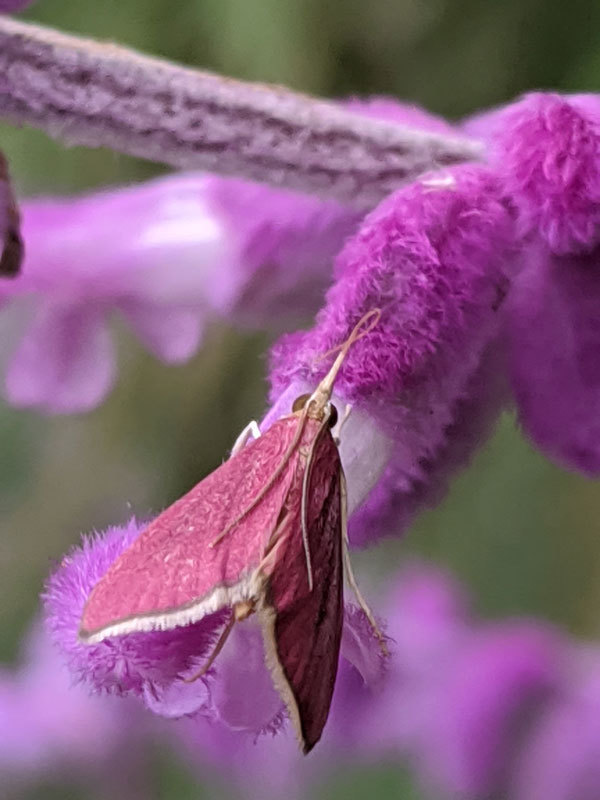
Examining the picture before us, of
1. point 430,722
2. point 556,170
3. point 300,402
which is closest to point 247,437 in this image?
point 300,402

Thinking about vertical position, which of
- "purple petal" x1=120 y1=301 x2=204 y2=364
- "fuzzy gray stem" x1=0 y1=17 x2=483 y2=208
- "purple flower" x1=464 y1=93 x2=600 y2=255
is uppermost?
"purple flower" x1=464 y1=93 x2=600 y2=255

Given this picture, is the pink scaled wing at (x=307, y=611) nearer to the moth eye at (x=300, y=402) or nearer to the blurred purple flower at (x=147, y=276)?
the moth eye at (x=300, y=402)

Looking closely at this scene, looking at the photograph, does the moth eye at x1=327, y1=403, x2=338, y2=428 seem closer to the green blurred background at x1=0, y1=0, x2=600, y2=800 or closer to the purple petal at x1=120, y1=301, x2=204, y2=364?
the purple petal at x1=120, y1=301, x2=204, y2=364

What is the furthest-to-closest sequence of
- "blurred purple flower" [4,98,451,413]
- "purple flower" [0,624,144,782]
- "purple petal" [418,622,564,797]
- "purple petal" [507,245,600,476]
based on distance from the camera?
"purple flower" [0,624,144,782] → "purple petal" [418,622,564,797] → "blurred purple flower" [4,98,451,413] → "purple petal" [507,245,600,476]

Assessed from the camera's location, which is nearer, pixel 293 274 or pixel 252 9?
pixel 293 274

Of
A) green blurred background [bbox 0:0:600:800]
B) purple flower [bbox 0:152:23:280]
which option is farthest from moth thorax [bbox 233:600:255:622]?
green blurred background [bbox 0:0:600:800]

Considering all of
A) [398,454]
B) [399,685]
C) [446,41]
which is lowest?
[399,685]

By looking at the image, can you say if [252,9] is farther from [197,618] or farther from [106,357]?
[197,618]

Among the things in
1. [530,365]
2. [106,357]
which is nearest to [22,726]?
[106,357]
